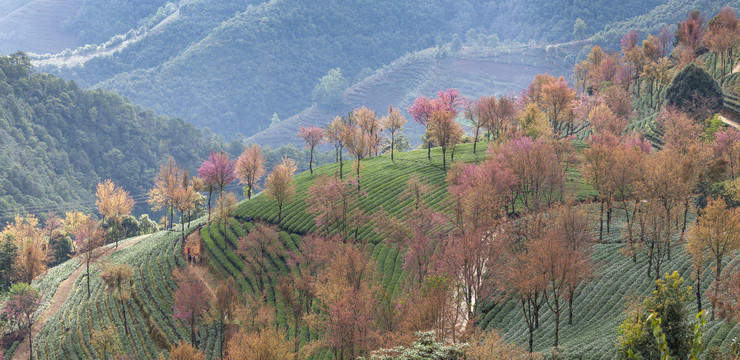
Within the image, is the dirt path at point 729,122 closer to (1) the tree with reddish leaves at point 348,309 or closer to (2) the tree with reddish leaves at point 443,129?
(2) the tree with reddish leaves at point 443,129

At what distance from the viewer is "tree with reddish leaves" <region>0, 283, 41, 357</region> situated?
68.6 meters

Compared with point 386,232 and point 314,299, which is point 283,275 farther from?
point 386,232

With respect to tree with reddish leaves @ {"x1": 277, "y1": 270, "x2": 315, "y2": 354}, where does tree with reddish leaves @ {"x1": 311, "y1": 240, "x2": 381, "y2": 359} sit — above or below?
above

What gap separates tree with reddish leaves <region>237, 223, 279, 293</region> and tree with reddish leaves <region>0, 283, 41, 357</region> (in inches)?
970

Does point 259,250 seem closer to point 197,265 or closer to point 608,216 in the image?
point 197,265

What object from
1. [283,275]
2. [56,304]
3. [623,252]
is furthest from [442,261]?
[56,304]

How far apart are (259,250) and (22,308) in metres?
27.7

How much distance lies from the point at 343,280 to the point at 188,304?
1933 cm

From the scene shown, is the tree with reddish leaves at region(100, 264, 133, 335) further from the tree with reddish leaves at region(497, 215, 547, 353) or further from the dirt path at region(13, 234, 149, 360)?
the tree with reddish leaves at region(497, 215, 547, 353)

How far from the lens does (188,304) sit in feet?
199

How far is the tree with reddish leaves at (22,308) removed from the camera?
225ft

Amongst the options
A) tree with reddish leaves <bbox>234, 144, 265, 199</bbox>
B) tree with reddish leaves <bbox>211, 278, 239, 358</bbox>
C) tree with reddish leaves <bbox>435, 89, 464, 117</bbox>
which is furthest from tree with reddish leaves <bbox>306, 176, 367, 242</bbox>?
tree with reddish leaves <bbox>435, 89, 464, 117</bbox>

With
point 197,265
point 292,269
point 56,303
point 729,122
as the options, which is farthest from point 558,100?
point 56,303

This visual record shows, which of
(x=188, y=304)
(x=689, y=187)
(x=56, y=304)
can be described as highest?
(x=689, y=187)
